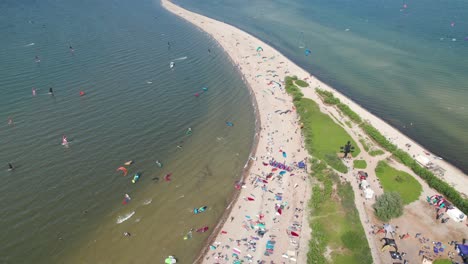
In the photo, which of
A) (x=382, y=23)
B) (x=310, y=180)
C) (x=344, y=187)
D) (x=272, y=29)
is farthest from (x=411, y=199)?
(x=382, y=23)

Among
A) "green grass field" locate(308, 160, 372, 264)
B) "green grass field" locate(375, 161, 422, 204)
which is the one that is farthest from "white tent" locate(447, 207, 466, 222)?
"green grass field" locate(308, 160, 372, 264)

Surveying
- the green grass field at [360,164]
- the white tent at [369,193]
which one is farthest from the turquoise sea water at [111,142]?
the white tent at [369,193]

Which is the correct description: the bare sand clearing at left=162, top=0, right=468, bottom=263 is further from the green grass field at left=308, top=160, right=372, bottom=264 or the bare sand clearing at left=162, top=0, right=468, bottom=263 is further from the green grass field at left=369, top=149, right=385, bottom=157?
the green grass field at left=369, top=149, right=385, bottom=157

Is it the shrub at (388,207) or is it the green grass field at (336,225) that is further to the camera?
the shrub at (388,207)

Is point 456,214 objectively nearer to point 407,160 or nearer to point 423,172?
point 423,172

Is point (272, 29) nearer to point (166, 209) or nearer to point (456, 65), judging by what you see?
point (456, 65)

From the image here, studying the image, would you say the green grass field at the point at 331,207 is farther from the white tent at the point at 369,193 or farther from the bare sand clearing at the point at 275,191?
the white tent at the point at 369,193

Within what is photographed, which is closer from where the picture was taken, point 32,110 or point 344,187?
point 344,187
